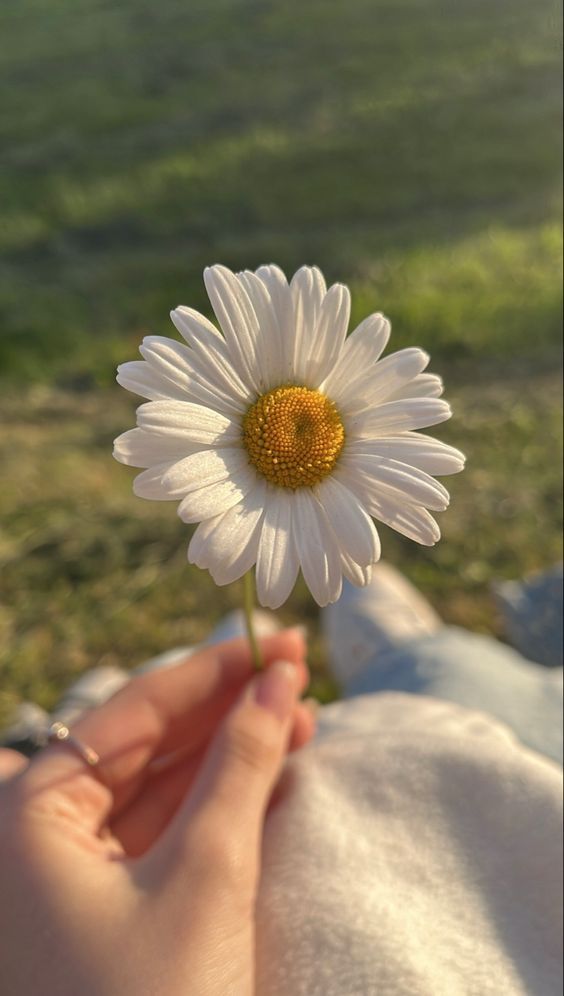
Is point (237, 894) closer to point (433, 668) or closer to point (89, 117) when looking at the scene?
point (433, 668)

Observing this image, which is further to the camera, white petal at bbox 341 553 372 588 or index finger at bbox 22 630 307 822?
index finger at bbox 22 630 307 822

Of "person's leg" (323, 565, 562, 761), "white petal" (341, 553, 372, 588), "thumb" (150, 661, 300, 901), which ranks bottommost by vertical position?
"person's leg" (323, 565, 562, 761)

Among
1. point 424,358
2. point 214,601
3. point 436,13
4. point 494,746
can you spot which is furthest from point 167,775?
point 436,13

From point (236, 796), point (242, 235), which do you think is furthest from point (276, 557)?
point (242, 235)

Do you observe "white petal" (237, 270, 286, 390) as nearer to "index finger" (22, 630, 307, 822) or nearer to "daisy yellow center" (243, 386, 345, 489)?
"daisy yellow center" (243, 386, 345, 489)

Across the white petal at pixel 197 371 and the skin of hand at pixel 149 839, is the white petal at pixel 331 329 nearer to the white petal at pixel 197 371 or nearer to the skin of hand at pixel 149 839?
the white petal at pixel 197 371

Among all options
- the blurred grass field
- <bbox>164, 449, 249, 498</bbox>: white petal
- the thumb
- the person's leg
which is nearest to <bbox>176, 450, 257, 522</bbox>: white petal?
<bbox>164, 449, 249, 498</bbox>: white petal

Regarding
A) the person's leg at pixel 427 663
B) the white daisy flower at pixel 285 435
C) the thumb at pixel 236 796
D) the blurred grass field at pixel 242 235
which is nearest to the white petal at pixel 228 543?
the white daisy flower at pixel 285 435
